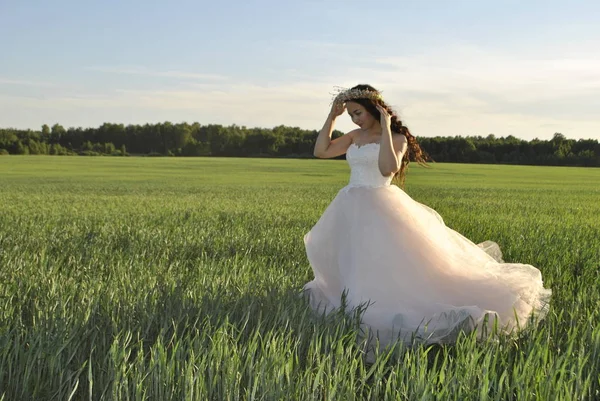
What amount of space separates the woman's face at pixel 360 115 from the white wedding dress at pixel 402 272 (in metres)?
0.20

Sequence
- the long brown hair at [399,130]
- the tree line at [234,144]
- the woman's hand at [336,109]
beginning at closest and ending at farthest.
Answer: the long brown hair at [399,130] < the woman's hand at [336,109] < the tree line at [234,144]

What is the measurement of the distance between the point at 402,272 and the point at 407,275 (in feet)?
0.15

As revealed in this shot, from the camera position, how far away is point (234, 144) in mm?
88188

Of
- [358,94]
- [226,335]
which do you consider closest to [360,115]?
[358,94]

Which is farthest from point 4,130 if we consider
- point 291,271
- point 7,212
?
point 291,271

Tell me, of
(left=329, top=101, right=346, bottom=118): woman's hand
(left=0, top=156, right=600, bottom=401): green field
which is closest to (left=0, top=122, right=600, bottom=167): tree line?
(left=0, top=156, right=600, bottom=401): green field

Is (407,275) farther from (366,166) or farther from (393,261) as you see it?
(366,166)

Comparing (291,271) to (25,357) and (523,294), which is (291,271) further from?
(25,357)

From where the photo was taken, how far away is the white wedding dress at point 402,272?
454cm

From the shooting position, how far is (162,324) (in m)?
3.97

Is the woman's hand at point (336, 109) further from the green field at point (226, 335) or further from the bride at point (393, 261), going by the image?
the green field at point (226, 335)

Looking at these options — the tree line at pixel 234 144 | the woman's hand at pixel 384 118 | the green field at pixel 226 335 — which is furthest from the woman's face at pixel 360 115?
the tree line at pixel 234 144

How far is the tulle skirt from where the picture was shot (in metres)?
4.52

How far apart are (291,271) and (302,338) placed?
291 centimetres
